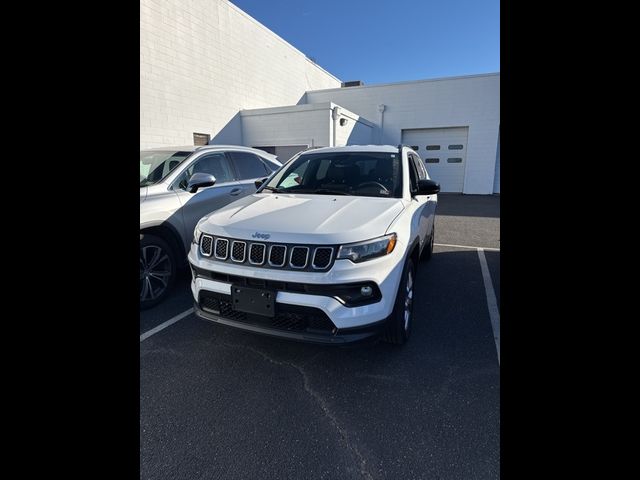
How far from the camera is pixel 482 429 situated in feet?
6.73

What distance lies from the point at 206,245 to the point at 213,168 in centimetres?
235

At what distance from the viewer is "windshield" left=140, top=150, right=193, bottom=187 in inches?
161

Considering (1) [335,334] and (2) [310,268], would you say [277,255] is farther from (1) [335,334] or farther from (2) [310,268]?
(1) [335,334]

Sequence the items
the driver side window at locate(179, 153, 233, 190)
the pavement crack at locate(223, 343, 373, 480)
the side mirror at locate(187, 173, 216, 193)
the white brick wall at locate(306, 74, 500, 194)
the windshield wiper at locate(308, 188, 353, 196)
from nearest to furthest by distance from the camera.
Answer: the pavement crack at locate(223, 343, 373, 480) < the windshield wiper at locate(308, 188, 353, 196) < the side mirror at locate(187, 173, 216, 193) < the driver side window at locate(179, 153, 233, 190) < the white brick wall at locate(306, 74, 500, 194)

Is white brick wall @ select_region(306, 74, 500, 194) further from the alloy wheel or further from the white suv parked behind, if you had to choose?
the alloy wheel

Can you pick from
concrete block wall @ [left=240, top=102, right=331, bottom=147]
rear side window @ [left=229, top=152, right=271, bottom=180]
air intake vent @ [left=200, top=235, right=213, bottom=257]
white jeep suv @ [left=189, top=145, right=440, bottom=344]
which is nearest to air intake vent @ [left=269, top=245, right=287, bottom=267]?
white jeep suv @ [left=189, top=145, right=440, bottom=344]

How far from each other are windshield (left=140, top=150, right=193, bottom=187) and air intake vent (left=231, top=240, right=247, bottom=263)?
2.04 m

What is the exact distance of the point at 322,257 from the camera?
229 centimetres

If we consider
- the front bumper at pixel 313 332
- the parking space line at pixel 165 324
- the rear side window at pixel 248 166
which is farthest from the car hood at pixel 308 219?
the rear side window at pixel 248 166
